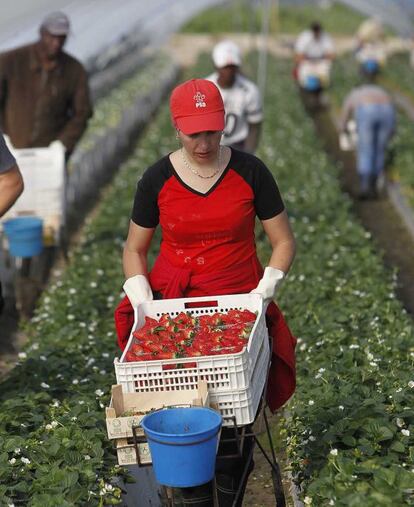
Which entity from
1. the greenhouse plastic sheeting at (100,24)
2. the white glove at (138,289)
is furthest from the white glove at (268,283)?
the greenhouse plastic sheeting at (100,24)

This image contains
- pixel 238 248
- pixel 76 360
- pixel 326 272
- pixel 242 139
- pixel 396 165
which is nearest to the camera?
pixel 238 248

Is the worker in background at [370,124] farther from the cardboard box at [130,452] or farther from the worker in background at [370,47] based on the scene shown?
the cardboard box at [130,452]

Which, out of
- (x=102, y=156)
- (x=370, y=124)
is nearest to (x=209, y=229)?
(x=370, y=124)

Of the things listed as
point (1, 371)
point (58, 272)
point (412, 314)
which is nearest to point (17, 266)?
point (58, 272)

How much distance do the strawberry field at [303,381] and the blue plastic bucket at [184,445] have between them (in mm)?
600

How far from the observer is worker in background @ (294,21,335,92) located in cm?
1956

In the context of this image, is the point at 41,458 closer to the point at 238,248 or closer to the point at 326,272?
the point at 238,248

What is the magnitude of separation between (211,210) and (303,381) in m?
1.76

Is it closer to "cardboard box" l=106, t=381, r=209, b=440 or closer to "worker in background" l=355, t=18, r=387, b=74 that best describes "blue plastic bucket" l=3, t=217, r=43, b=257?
"cardboard box" l=106, t=381, r=209, b=440

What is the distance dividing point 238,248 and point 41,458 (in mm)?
A: 1193

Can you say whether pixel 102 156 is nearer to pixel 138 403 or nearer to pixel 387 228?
pixel 387 228

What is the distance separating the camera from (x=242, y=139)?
8.54m

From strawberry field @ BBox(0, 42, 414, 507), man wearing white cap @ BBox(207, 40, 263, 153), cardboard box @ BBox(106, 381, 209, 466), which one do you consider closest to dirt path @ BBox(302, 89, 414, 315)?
strawberry field @ BBox(0, 42, 414, 507)

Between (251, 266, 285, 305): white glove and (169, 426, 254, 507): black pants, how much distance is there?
51cm
